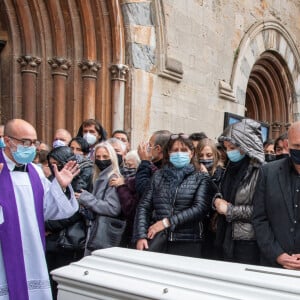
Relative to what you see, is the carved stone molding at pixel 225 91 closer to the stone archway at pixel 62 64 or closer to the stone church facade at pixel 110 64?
the stone church facade at pixel 110 64

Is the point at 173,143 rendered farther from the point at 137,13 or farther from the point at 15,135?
the point at 137,13

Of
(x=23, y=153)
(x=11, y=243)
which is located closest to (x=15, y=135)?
(x=23, y=153)

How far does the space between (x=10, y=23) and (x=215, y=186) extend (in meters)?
4.00

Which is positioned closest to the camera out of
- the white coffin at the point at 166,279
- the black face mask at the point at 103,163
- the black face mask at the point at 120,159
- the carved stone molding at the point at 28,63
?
the white coffin at the point at 166,279

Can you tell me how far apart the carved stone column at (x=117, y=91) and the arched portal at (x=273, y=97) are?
220 inches

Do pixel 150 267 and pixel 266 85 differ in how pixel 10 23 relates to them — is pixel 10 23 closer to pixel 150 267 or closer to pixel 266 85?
pixel 150 267

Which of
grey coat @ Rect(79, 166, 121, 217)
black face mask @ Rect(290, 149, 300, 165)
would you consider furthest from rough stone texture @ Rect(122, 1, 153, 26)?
black face mask @ Rect(290, 149, 300, 165)

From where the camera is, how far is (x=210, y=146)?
389cm

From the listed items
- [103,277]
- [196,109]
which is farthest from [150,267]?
[196,109]

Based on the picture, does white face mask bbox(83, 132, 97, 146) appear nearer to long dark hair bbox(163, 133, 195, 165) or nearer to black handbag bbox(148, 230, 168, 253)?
long dark hair bbox(163, 133, 195, 165)

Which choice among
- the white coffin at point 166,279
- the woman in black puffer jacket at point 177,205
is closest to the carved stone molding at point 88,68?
the woman in black puffer jacket at point 177,205

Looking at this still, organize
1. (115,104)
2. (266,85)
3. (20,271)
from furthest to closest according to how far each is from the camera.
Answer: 1. (266,85)
2. (115,104)
3. (20,271)

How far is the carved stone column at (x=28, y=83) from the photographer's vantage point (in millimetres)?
5887

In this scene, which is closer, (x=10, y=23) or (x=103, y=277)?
(x=103, y=277)
